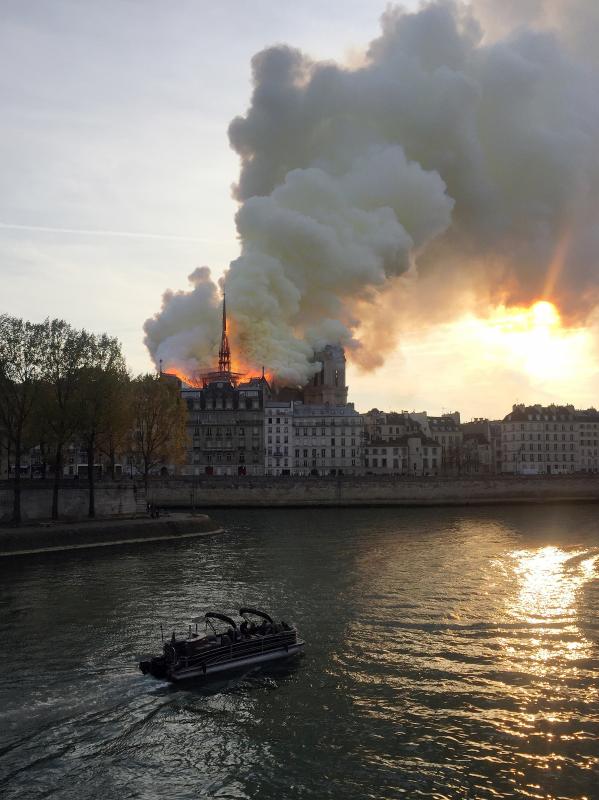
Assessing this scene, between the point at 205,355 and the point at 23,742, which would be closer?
the point at 23,742

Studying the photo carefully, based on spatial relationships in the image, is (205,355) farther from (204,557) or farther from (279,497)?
(204,557)

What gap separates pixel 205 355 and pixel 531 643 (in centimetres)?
16027

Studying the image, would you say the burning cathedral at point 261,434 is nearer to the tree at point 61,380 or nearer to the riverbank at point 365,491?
the riverbank at point 365,491

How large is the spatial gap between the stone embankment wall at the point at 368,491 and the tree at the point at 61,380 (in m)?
46.9

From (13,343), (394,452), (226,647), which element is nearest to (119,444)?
(13,343)

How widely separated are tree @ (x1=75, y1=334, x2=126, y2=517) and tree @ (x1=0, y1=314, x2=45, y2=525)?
157 inches

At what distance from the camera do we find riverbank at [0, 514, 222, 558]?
59688mm

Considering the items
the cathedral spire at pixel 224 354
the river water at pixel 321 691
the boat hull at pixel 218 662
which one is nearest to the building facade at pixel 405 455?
the cathedral spire at pixel 224 354

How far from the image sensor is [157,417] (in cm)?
9419

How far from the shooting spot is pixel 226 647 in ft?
96.8

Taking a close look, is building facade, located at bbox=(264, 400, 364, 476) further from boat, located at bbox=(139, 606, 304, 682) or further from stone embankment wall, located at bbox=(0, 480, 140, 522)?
boat, located at bbox=(139, 606, 304, 682)

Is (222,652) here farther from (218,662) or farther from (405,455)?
(405,455)

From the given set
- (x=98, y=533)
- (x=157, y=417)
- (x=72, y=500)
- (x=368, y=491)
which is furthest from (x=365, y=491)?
(x=98, y=533)

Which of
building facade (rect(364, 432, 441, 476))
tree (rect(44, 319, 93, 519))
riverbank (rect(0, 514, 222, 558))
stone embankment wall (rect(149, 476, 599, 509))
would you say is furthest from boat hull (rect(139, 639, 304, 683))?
building facade (rect(364, 432, 441, 476))
